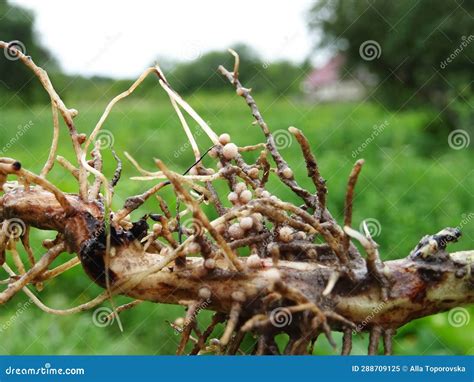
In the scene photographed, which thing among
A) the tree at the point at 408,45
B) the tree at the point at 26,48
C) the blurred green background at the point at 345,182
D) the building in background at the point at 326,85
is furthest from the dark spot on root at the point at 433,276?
the building in background at the point at 326,85

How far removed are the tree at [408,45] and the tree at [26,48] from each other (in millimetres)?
9446

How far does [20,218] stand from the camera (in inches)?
31.1

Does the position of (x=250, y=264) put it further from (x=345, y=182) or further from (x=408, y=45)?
(x=408, y=45)

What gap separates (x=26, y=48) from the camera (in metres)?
20.1

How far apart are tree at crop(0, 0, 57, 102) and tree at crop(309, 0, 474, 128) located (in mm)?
9446

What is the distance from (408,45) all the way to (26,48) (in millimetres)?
13847

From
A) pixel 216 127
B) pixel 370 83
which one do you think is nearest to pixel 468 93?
pixel 216 127

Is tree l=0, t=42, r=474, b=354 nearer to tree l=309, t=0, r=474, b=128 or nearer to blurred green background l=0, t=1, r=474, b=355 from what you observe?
blurred green background l=0, t=1, r=474, b=355

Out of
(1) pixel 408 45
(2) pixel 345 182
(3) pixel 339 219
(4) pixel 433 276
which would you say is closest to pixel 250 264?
(4) pixel 433 276

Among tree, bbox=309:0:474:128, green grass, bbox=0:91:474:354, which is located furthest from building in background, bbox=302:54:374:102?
green grass, bbox=0:91:474:354

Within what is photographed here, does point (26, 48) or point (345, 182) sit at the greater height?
point (345, 182)

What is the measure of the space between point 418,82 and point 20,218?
11.3 metres

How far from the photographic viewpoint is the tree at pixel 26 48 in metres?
18.9

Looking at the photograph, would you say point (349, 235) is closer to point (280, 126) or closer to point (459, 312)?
point (459, 312)
